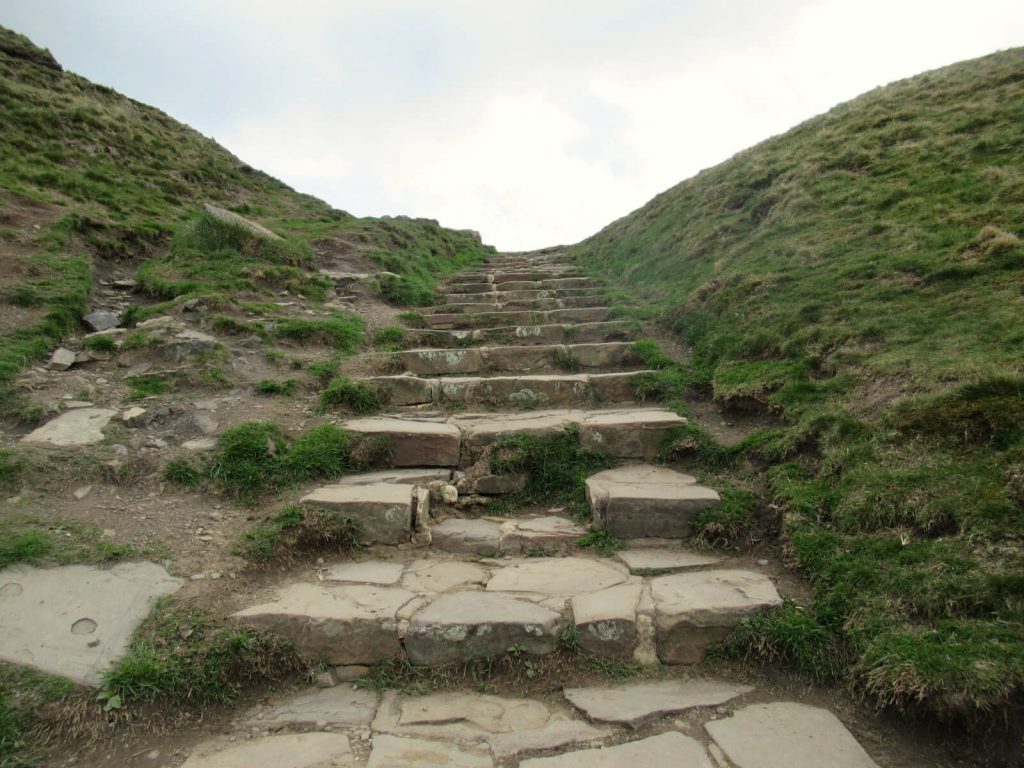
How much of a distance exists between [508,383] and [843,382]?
3081 mm

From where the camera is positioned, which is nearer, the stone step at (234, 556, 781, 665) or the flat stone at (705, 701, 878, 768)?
the flat stone at (705, 701, 878, 768)

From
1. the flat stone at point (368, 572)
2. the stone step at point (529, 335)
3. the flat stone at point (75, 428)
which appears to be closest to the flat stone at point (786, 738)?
the flat stone at point (368, 572)

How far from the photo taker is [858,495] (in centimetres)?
326

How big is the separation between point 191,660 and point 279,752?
0.67 meters

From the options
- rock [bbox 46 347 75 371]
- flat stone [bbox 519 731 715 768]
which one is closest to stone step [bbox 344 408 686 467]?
flat stone [bbox 519 731 715 768]

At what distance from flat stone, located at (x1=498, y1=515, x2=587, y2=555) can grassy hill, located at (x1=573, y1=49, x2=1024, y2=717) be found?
1.31 meters

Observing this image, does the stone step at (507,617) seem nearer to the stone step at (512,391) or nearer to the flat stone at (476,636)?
the flat stone at (476,636)

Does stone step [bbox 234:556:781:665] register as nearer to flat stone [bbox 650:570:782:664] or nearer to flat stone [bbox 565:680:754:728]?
flat stone [bbox 650:570:782:664]

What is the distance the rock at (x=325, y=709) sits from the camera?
262 centimetres

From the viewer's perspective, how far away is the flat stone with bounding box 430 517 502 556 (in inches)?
155

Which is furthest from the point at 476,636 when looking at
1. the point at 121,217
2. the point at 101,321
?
the point at 121,217

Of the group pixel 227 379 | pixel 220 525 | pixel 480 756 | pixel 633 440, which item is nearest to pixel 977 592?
pixel 480 756

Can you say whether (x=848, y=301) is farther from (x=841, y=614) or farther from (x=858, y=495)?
(x=841, y=614)

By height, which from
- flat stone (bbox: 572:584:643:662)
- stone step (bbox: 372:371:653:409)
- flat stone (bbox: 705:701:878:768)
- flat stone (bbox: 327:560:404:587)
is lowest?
flat stone (bbox: 705:701:878:768)
